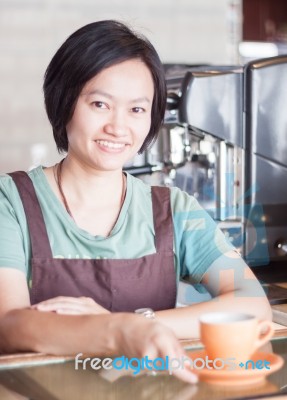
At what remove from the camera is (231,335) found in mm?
899

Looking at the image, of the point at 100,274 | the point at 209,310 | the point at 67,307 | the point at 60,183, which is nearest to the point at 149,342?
the point at 67,307

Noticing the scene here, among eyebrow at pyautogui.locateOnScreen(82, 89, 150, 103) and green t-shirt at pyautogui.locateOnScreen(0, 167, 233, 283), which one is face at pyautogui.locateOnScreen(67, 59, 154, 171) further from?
green t-shirt at pyautogui.locateOnScreen(0, 167, 233, 283)

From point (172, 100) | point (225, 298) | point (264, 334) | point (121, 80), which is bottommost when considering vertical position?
point (225, 298)

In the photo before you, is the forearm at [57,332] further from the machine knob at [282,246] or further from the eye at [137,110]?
the machine knob at [282,246]

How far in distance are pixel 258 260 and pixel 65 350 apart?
3.99 feet

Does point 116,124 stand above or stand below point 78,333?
above

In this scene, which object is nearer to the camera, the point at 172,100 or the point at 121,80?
the point at 121,80

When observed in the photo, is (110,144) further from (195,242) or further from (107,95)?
(195,242)

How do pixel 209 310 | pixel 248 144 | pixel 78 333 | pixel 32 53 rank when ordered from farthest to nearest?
pixel 32 53 → pixel 248 144 → pixel 209 310 → pixel 78 333

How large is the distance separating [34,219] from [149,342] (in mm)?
556

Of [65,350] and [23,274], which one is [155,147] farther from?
[65,350]

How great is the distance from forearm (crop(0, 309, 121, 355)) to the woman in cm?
10

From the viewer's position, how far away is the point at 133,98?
1418 mm

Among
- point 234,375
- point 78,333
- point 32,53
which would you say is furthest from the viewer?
point 32,53
